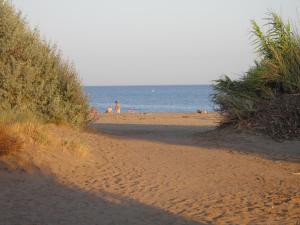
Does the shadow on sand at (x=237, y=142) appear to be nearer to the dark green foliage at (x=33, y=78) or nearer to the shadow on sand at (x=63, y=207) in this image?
the dark green foliage at (x=33, y=78)

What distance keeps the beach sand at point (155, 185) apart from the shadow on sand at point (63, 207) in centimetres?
1

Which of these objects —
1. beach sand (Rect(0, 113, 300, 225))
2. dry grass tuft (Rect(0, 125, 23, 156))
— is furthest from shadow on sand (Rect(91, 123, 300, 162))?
dry grass tuft (Rect(0, 125, 23, 156))

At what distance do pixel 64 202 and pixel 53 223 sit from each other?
118cm

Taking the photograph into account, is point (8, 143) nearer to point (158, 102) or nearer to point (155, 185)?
point (155, 185)

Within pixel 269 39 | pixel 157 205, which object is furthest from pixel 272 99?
pixel 157 205

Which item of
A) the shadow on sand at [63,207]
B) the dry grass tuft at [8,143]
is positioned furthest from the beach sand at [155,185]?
the dry grass tuft at [8,143]

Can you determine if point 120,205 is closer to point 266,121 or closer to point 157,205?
point 157,205

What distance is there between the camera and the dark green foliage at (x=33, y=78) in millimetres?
14719

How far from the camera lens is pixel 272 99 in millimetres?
16406

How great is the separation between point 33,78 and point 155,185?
22.5ft

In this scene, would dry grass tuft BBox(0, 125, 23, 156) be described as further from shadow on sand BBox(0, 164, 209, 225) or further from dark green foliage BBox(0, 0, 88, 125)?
dark green foliage BBox(0, 0, 88, 125)

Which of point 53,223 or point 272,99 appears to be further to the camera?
point 272,99

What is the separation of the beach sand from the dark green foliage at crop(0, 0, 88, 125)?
123 cm

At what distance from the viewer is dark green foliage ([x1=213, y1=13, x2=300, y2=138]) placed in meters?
15.5
